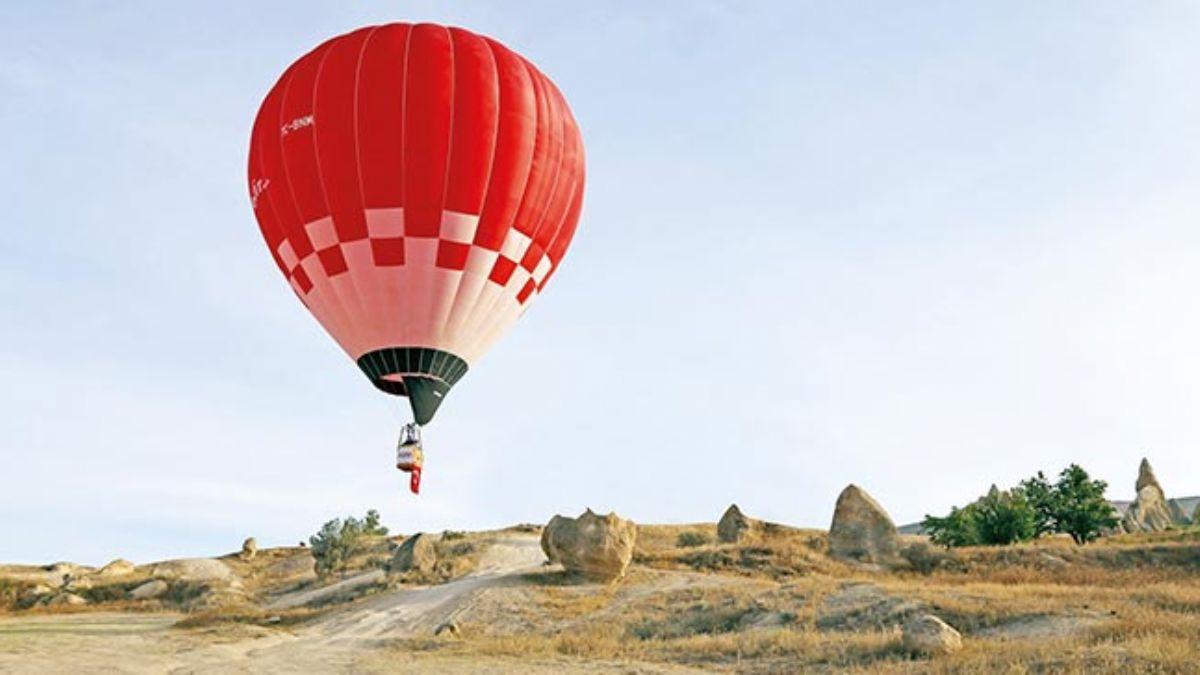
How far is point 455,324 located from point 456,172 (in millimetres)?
3816

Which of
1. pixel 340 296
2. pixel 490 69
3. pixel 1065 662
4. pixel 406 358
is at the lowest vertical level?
pixel 1065 662

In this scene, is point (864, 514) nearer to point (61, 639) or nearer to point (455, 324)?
point (455, 324)

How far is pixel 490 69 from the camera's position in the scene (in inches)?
959

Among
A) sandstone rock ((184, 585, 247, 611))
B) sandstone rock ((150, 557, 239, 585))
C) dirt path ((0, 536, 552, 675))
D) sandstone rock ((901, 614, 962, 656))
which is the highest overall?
sandstone rock ((150, 557, 239, 585))

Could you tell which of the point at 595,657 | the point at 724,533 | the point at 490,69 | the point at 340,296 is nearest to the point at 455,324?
the point at 340,296

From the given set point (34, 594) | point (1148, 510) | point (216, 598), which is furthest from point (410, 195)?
point (1148, 510)

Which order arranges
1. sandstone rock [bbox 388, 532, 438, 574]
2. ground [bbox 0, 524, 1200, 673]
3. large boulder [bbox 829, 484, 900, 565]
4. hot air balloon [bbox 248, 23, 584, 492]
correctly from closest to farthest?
ground [bbox 0, 524, 1200, 673] < hot air balloon [bbox 248, 23, 584, 492] < large boulder [bbox 829, 484, 900, 565] < sandstone rock [bbox 388, 532, 438, 574]

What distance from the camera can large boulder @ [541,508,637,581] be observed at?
99.1ft

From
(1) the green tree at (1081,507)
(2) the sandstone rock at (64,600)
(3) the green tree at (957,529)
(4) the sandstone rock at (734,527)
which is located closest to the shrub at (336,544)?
(2) the sandstone rock at (64,600)

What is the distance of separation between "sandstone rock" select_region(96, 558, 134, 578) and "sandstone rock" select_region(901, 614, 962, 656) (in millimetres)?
49825

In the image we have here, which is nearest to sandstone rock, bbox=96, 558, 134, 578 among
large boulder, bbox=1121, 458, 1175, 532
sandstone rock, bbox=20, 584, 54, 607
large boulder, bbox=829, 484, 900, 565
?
sandstone rock, bbox=20, 584, 54, 607

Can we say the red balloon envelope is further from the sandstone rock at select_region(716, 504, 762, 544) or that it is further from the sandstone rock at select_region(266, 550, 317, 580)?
the sandstone rock at select_region(266, 550, 317, 580)

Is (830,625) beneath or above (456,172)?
beneath

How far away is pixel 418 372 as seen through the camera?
23516 mm
